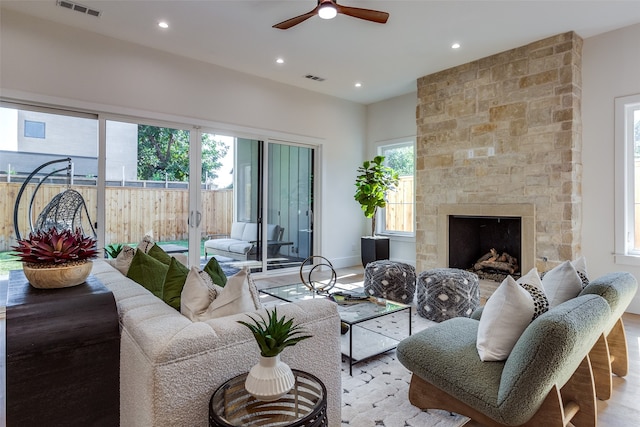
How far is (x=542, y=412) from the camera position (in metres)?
1.46

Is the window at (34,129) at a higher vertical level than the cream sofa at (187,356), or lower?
higher

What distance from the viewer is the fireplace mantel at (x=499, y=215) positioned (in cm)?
413

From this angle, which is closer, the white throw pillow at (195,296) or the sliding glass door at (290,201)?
the white throw pillow at (195,296)

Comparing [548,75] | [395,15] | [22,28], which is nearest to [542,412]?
[395,15]

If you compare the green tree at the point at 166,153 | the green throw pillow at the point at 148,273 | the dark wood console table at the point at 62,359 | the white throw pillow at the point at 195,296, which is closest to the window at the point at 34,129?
the green tree at the point at 166,153

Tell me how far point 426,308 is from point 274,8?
3332 millimetres

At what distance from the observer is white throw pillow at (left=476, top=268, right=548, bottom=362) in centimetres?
158

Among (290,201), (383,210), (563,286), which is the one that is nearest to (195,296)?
(563,286)

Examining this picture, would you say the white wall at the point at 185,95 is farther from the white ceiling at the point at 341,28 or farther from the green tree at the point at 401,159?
the green tree at the point at 401,159

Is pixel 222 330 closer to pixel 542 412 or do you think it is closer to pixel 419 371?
pixel 419 371

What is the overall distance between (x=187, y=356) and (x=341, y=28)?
12.0 feet

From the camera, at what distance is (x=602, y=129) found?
3902mm

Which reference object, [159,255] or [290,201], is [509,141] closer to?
[290,201]

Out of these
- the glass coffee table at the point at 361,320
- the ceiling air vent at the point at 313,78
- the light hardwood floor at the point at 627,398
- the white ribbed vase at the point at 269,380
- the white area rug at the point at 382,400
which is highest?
the ceiling air vent at the point at 313,78
